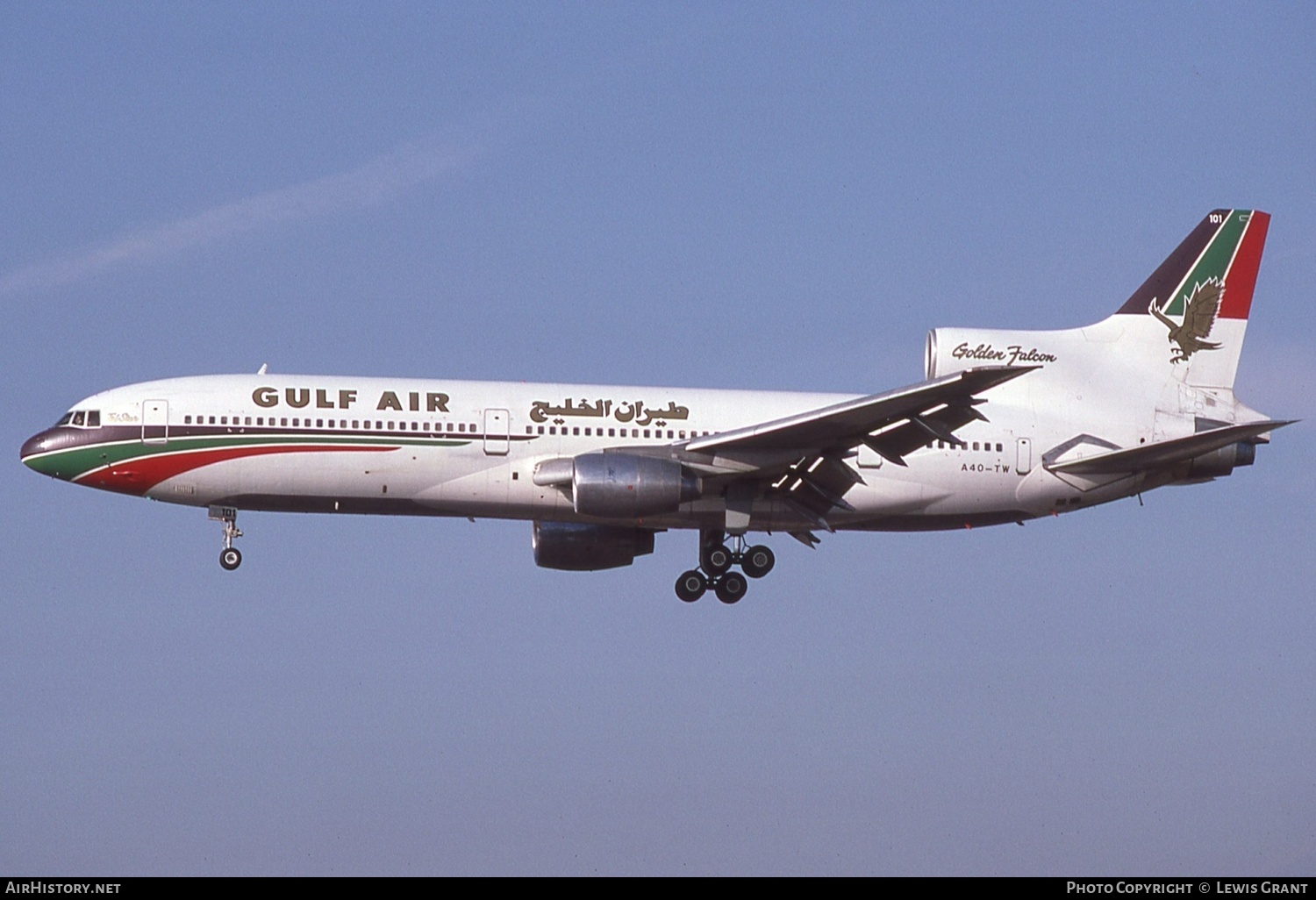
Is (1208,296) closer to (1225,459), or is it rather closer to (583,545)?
(1225,459)

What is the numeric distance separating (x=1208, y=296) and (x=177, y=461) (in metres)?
26.2

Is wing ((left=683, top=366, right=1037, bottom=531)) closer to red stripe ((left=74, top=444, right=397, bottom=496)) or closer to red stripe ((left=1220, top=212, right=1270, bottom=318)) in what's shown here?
red stripe ((left=74, top=444, right=397, bottom=496))

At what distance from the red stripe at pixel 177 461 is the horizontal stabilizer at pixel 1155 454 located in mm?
16712

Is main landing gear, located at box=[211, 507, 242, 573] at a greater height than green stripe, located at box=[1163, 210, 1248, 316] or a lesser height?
lesser

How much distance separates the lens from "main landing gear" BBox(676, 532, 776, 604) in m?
47.2

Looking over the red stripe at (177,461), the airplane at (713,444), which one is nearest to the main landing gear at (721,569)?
the airplane at (713,444)

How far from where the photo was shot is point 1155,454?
150ft

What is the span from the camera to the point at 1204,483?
4688 cm

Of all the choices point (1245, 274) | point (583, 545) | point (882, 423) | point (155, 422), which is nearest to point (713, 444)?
point (882, 423)

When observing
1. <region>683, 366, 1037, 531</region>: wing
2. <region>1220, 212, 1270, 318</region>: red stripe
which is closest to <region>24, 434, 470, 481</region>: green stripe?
<region>683, 366, 1037, 531</region>: wing

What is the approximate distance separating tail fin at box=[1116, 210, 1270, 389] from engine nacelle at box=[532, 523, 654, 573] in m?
14.2

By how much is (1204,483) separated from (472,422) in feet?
58.9

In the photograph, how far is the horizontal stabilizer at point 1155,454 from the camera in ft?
146
